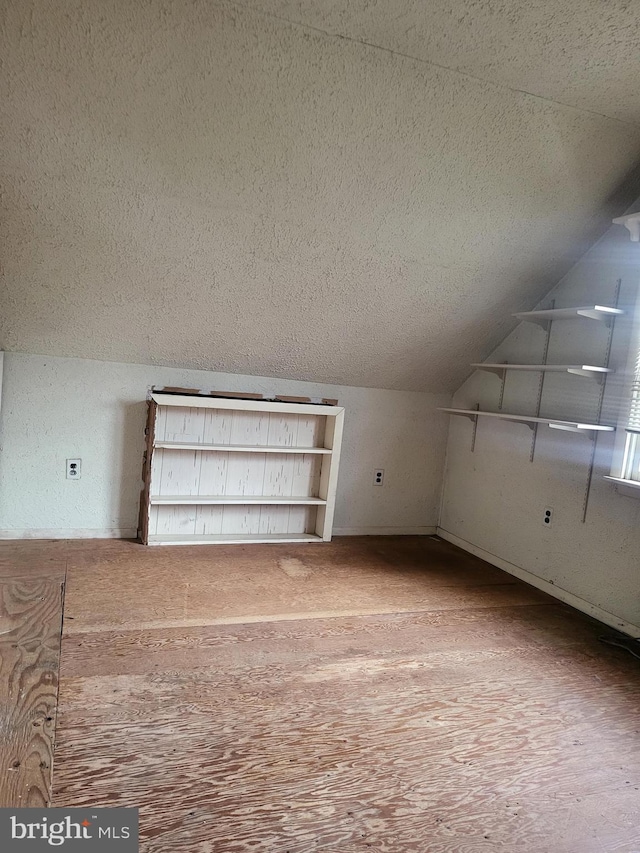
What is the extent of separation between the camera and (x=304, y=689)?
7.52 ft

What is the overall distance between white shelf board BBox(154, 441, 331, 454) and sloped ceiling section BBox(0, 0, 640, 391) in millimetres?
567

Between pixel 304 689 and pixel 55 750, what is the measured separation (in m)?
0.89

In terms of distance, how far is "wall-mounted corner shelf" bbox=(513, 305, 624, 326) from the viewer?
3150mm

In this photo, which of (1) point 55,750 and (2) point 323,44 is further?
(2) point 323,44

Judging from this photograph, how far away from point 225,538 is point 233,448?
64cm

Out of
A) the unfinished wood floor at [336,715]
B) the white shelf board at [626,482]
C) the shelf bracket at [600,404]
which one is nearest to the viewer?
the unfinished wood floor at [336,715]

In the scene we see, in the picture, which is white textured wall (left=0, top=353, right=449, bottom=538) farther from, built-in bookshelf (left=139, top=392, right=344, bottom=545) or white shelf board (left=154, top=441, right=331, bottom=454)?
white shelf board (left=154, top=441, right=331, bottom=454)

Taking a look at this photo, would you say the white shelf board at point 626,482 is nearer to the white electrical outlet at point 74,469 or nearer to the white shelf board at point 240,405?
the white shelf board at point 240,405

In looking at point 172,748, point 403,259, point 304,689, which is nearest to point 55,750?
point 172,748

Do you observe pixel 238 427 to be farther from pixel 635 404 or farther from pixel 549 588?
pixel 635 404

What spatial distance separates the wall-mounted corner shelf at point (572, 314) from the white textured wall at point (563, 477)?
0.07 meters

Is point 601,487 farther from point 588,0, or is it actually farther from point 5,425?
point 5,425

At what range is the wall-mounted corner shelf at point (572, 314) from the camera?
10.3ft

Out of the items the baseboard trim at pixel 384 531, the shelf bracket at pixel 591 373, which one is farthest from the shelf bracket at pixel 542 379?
the baseboard trim at pixel 384 531
